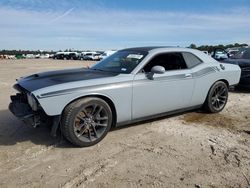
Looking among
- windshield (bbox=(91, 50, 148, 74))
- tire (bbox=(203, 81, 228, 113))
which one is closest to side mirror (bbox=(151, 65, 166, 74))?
windshield (bbox=(91, 50, 148, 74))

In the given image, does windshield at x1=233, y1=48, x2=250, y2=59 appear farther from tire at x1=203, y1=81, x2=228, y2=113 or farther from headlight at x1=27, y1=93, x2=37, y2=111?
headlight at x1=27, y1=93, x2=37, y2=111

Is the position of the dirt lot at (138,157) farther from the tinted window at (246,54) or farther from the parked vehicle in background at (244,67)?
the tinted window at (246,54)

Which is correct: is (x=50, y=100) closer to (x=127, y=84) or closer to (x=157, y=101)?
(x=127, y=84)

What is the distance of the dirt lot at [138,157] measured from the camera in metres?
3.35

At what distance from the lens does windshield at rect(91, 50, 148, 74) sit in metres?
5.03

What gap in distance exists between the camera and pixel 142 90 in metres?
4.81

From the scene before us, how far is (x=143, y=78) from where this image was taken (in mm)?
4852

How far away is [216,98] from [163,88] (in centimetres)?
181

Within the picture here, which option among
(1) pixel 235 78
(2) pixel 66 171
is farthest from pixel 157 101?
(1) pixel 235 78

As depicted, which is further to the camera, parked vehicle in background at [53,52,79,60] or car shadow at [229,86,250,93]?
parked vehicle in background at [53,52,79,60]

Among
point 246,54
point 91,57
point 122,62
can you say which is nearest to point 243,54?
point 246,54

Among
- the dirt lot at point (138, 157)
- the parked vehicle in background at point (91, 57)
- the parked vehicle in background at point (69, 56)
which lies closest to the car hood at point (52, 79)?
the dirt lot at point (138, 157)

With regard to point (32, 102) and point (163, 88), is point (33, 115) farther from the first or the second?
point (163, 88)

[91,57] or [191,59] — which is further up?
[191,59]
